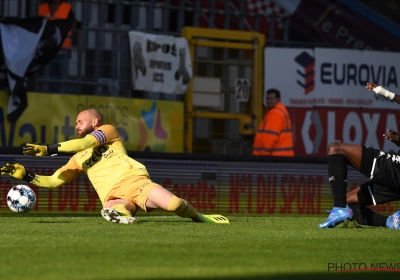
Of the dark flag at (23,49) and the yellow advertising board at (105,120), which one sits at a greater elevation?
the dark flag at (23,49)

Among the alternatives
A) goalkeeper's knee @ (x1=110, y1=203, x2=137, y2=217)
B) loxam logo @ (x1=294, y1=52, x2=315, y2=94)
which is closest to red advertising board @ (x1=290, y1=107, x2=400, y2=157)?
loxam logo @ (x1=294, y1=52, x2=315, y2=94)

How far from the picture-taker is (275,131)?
20.6 m

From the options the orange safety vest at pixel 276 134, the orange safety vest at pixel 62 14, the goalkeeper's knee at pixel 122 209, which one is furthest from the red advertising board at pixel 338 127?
the goalkeeper's knee at pixel 122 209

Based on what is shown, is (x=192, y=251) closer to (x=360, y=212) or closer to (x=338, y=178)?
(x=338, y=178)

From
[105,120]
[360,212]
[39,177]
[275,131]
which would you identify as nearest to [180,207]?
[39,177]

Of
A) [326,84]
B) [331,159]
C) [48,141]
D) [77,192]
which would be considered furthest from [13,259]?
[326,84]

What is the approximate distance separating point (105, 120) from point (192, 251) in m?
11.2

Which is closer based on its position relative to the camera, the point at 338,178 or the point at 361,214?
the point at 338,178

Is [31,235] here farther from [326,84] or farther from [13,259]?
[326,84]

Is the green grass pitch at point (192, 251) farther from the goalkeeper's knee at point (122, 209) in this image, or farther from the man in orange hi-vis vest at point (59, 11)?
the man in orange hi-vis vest at point (59, 11)

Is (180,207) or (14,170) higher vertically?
(14,170)

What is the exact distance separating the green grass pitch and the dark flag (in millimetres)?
7643

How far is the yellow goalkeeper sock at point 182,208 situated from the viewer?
1114 cm

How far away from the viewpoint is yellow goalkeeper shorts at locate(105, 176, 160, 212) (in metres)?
11.6
